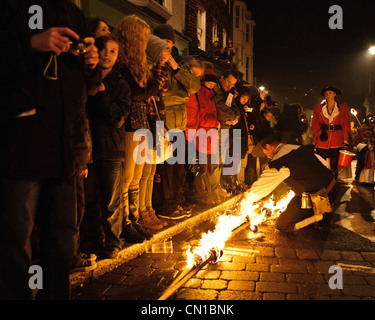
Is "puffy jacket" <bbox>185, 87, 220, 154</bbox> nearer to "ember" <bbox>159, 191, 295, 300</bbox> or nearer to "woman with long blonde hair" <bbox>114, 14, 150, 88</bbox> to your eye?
"ember" <bbox>159, 191, 295, 300</bbox>

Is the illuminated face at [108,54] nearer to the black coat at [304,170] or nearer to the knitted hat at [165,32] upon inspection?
the knitted hat at [165,32]

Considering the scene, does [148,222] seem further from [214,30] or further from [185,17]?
[214,30]

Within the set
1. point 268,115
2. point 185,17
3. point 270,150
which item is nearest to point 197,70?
point 270,150

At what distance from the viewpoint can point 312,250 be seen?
4.64 meters

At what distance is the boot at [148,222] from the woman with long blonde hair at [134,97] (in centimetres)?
37

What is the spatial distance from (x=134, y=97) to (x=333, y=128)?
612cm

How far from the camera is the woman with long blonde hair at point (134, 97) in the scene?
4.25m

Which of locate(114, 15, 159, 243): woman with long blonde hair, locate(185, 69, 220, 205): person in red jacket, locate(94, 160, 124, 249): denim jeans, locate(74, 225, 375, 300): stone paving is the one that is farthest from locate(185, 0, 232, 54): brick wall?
locate(74, 225, 375, 300): stone paving

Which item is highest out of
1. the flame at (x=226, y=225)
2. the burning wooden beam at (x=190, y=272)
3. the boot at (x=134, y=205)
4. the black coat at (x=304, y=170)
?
the black coat at (x=304, y=170)

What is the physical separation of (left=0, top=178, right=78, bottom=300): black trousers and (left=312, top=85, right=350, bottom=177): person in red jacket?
7.62 m

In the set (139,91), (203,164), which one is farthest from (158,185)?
(139,91)

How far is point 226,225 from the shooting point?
18.1 feet

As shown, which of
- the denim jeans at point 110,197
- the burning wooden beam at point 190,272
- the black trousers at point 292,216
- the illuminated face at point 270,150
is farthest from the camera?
the illuminated face at point 270,150

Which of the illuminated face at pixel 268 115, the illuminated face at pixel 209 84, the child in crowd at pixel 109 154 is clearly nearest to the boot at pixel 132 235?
the child in crowd at pixel 109 154
